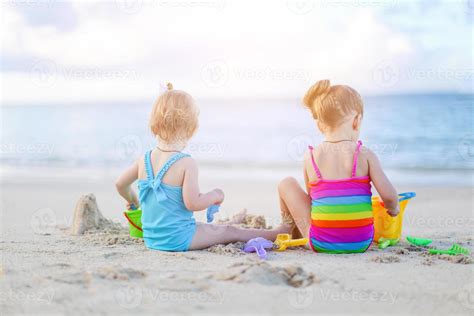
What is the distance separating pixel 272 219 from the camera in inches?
221

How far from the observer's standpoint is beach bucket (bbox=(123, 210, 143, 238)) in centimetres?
420

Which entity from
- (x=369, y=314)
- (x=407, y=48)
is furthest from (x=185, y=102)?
(x=407, y=48)

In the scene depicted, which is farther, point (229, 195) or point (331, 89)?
point (229, 195)

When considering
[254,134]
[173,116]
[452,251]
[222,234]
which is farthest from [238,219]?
[254,134]

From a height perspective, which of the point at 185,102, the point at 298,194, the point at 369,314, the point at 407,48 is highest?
the point at 407,48

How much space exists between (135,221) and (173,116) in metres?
1.05

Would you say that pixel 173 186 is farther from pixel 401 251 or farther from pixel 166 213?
pixel 401 251

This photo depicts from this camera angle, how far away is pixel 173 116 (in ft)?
12.1

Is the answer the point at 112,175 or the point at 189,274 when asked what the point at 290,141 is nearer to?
the point at 112,175

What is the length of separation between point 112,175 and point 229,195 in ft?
9.41

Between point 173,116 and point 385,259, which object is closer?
point 385,259

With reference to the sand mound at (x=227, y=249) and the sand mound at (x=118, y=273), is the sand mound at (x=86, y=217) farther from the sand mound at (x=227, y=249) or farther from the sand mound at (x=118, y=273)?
the sand mound at (x=118, y=273)

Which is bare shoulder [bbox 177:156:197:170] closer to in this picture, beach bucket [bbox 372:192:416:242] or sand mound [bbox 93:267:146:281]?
→ sand mound [bbox 93:267:146:281]

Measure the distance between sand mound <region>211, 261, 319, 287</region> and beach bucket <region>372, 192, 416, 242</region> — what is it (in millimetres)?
1410
